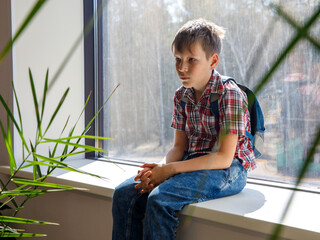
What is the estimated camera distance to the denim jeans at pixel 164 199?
4.01 feet

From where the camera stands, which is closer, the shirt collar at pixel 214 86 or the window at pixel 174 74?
the shirt collar at pixel 214 86

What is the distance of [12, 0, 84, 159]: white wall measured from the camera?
1.96 m

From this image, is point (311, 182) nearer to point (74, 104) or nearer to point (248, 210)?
point (248, 210)

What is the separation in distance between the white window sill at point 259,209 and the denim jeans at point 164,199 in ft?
0.12

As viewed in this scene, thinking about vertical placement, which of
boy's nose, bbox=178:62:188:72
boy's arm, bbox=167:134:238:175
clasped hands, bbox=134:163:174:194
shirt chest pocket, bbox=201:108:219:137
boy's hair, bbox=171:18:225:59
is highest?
boy's hair, bbox=171:18:225:59

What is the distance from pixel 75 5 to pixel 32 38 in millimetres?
316

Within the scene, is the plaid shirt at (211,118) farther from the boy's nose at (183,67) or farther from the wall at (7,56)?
the wall at (7,56)

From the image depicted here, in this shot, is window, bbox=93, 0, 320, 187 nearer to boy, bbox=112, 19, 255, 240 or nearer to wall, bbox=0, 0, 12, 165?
boy, bbox=112, 19, 255, 240

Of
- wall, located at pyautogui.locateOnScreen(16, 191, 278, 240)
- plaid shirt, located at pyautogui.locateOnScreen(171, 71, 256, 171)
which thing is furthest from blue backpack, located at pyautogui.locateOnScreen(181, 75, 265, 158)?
wall, located at pyautogui.locateOnScreen(16, 191, 278, 240)

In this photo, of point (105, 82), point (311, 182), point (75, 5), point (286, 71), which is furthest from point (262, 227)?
point (75, 5)

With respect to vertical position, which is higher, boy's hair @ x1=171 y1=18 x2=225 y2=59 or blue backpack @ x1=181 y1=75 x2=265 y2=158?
boy's hair @ x1=171 y1=18 x2=225 y2=59

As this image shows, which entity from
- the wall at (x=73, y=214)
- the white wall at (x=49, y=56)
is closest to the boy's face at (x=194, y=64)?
the wall at (x=73, y=214)

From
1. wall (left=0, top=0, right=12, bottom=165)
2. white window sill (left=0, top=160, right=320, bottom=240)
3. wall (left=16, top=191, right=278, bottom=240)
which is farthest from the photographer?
wall (left=0, top=0, right=12, bottom=165)

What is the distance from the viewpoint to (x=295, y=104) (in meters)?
1.55
